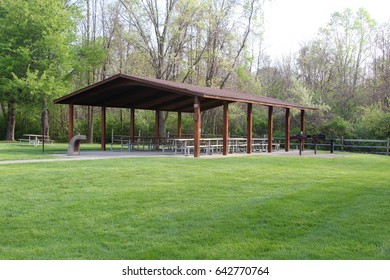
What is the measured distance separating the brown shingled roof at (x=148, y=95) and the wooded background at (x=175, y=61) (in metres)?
7.24

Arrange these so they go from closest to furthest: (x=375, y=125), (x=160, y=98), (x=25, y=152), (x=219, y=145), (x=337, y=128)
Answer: (x=25, y=152), (x=219, y=145), (x=160, y=98), (x=375, y=125), (x=337, y=128)

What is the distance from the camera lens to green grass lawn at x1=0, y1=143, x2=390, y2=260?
4543 millimetres

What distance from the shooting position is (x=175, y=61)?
29578 mm

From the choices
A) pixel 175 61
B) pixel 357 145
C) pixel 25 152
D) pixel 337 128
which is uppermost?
pixel 175 61

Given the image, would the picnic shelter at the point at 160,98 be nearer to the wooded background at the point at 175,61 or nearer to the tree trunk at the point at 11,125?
the wooded background at the point at 175,61

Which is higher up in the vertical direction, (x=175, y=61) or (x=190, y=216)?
(x=175, y=61)

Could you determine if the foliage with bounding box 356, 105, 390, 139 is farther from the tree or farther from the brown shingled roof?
the tree

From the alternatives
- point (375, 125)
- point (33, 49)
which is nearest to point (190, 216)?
point (375, 125)

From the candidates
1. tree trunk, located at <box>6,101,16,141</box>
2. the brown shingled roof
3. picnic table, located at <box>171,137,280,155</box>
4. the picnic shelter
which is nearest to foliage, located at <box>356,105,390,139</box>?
the picnic shelter

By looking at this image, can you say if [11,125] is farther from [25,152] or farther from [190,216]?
[190,216]

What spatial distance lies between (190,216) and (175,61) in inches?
966

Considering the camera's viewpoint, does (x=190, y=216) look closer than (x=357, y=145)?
Yes

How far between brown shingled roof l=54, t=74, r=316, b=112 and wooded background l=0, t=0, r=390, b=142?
7245mm

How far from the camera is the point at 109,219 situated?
19.1 feet
